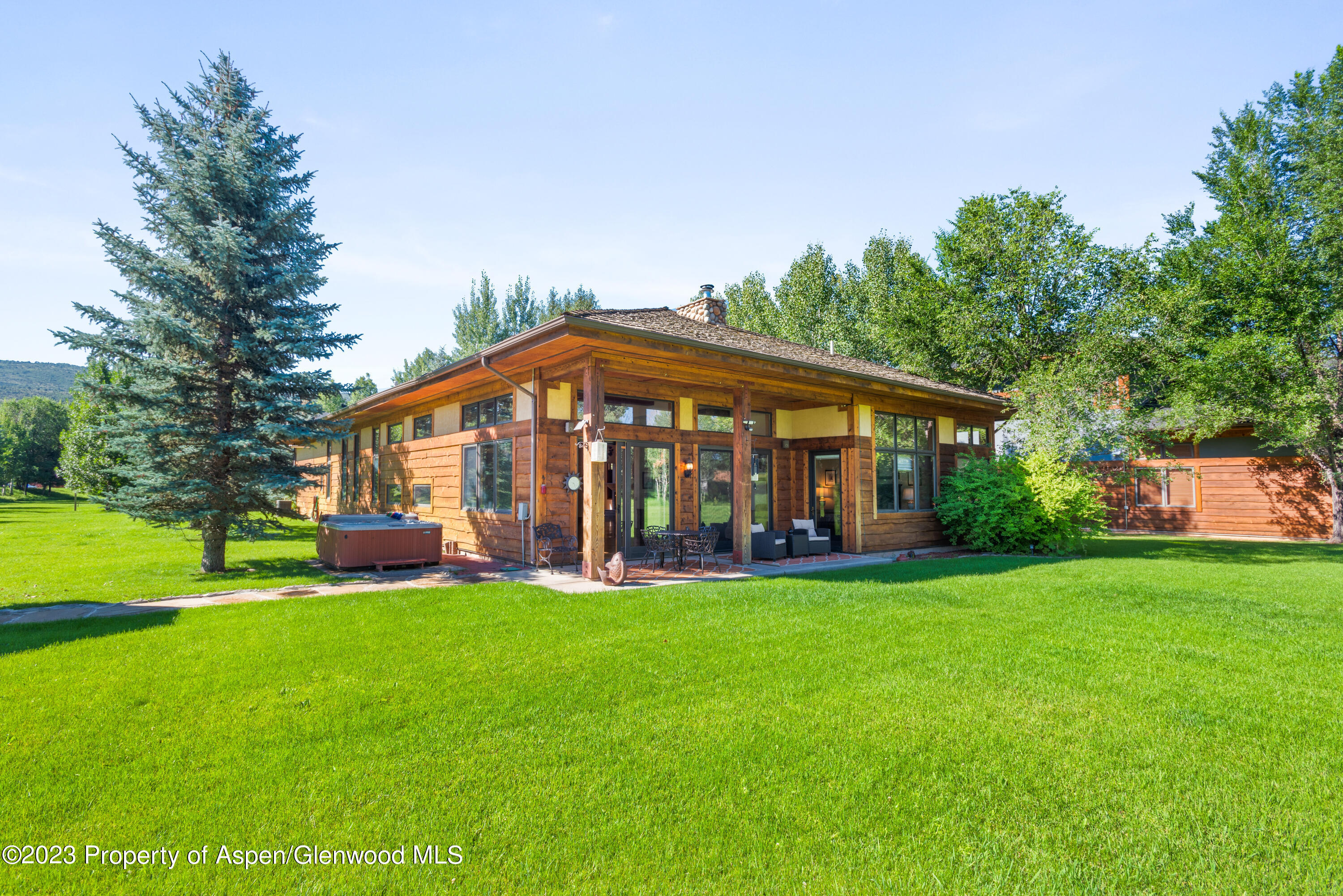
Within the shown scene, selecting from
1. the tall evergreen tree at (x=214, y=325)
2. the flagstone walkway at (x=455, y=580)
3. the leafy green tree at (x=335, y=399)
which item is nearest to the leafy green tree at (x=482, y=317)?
the leafy green tree at (x=335, y=399)

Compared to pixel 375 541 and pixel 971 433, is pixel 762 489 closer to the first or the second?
pixel 971 433

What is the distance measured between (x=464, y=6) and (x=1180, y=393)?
1860 cm

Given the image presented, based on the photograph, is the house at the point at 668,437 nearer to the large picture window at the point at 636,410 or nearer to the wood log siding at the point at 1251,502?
the large picture window at the point at 636,410

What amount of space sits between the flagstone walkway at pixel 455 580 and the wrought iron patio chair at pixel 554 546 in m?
0.28

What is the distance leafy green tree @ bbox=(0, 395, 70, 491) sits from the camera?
146ft

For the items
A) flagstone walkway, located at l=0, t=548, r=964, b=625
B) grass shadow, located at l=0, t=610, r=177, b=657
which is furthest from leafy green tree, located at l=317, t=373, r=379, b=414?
grass shadow, located at l=0, t=610, r=177, b=657

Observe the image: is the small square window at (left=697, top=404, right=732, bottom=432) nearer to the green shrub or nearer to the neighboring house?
the green shrub

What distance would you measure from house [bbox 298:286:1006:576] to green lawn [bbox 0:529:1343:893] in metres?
3.82

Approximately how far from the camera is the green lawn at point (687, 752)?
2.09 metres

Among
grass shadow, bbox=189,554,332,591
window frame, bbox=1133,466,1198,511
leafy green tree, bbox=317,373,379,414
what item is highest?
leafy green tree, bbox=317,373,379,414

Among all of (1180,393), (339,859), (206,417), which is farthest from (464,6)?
(1180,393)

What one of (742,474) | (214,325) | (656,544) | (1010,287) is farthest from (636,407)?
(1010,287)

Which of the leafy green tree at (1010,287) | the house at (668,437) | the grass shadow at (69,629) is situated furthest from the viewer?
the leafy green tree at (1010,287)

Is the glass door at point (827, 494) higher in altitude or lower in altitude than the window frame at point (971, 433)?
lower
